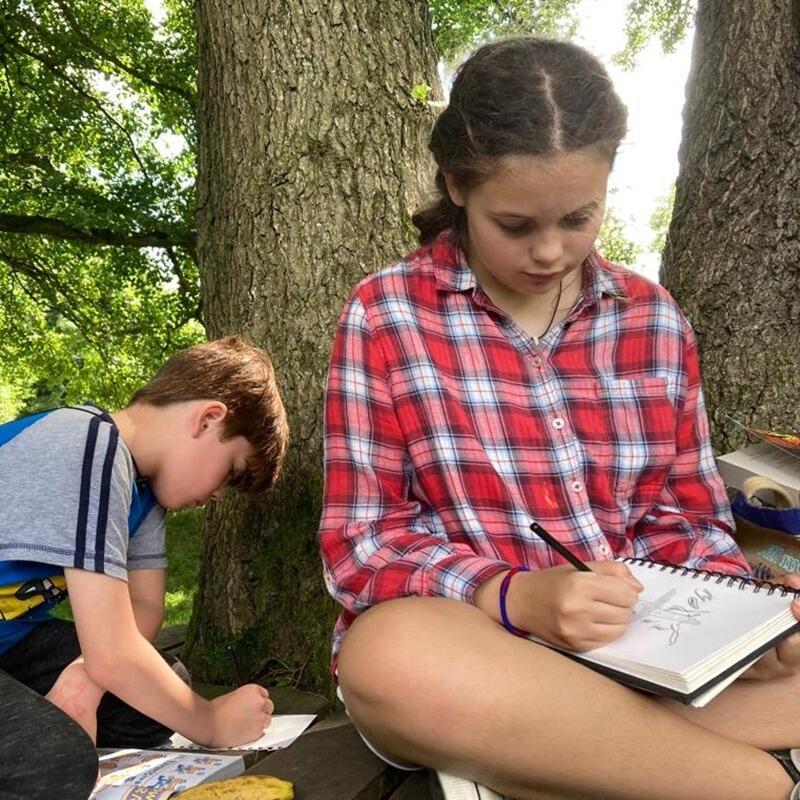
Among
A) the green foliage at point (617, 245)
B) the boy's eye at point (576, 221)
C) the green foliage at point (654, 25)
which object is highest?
the green foliage at point (654, 25)

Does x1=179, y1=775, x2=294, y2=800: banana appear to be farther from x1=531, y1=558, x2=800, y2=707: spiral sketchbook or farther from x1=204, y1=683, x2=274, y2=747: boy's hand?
x1=531, y1=558, x2=800, y2=707: spiral sketchbook

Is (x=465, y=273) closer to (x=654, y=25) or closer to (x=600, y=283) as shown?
(x=600, y=283)

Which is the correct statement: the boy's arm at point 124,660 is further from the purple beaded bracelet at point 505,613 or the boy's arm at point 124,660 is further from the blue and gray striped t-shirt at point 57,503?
the purple beaded bracelet at point 505,613

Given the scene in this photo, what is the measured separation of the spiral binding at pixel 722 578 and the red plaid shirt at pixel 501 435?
0.12 metres

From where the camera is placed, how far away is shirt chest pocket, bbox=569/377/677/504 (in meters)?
1.73

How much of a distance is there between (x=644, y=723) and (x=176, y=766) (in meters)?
0.92

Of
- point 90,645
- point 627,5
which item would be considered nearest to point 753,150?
point 90,645

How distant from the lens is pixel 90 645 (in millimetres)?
1615

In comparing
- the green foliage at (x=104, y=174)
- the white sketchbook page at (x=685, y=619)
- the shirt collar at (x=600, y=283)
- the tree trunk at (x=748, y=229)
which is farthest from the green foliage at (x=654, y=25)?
the white sketchbook page at (x=685, y=619)

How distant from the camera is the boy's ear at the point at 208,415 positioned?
196 centimetres

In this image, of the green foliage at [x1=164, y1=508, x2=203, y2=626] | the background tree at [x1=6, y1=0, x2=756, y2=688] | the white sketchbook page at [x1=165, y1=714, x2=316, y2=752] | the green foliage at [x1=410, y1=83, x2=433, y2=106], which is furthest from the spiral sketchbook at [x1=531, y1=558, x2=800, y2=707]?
the green foliage at [x1=164, y1=508, x2=203, y2=626]

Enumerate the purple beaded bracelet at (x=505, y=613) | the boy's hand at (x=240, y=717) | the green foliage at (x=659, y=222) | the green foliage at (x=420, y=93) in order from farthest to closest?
the green foliage at (x=659, y=222), the green foliage at (x=420, y=93), the boy's hand at (x=240, y=717), the purple beaded bracelet at (x=505, y=613)

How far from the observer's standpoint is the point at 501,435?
168 cm

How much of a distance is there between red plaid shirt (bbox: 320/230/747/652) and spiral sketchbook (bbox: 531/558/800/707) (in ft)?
0.73
